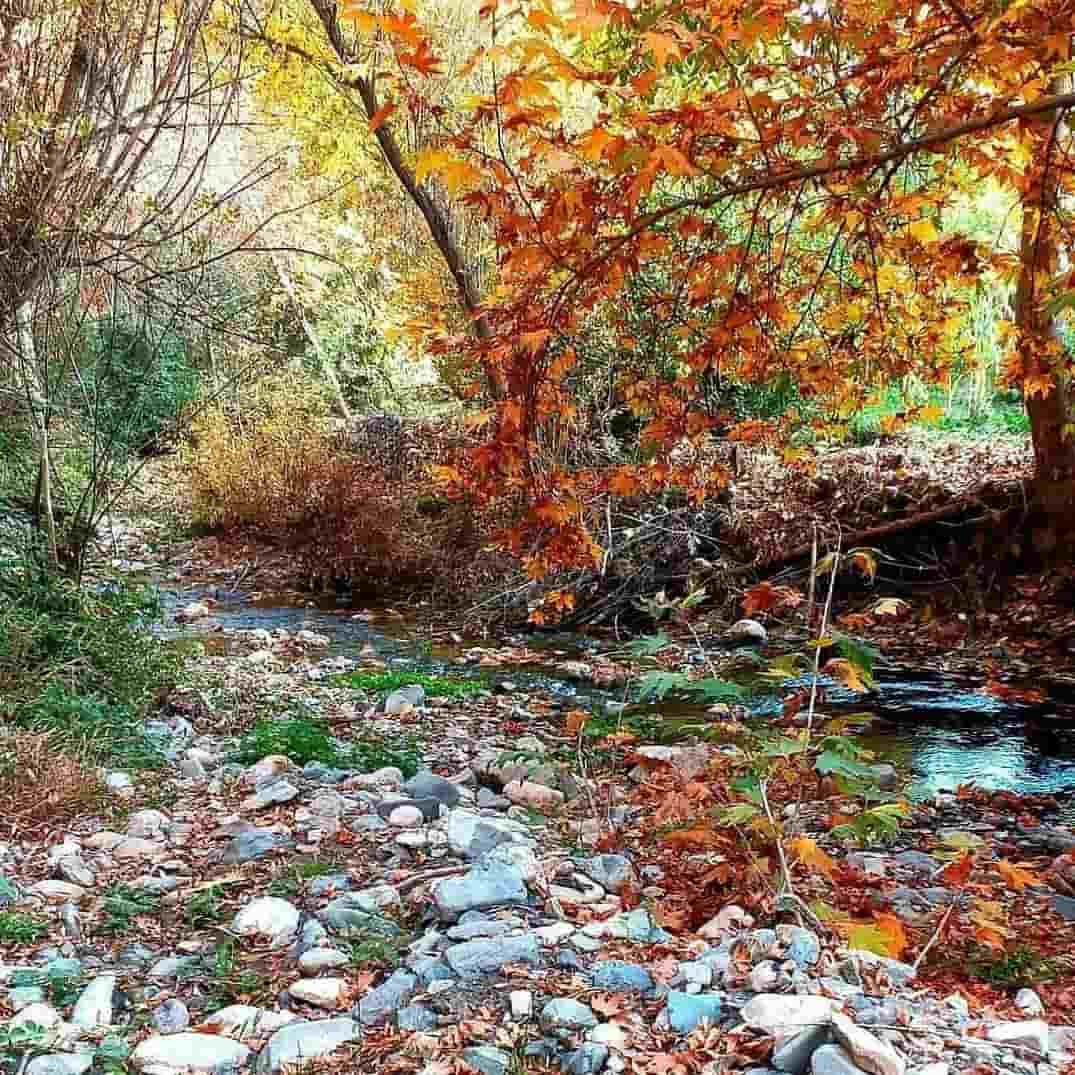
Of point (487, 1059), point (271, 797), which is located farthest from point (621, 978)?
point (271, 797)

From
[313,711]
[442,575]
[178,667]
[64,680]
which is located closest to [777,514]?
[442,575]

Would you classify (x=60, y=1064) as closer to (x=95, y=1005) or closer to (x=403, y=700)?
(x=95, y=1005)

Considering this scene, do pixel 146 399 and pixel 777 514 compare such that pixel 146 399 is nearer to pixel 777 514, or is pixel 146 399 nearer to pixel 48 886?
pixel 48 886

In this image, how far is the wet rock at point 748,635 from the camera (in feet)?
25.0

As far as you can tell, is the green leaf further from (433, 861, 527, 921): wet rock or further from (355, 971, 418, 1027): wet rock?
(355, 971, 418, 1027): wet rock

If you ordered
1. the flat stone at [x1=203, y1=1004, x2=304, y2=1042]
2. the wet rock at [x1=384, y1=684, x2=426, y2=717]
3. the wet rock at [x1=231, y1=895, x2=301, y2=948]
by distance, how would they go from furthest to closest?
the wet rock at [x1=384, y1=684, x2=426, y2=717], the wet rock at [x1=231, y1=895, x2=301, y2=948], the flat stone at [x1=203, y1=1004, x2=304, y2=1042]

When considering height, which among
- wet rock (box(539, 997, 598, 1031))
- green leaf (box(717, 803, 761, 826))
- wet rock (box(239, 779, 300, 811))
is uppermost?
green leaf (box(717, 803, 761, 826))

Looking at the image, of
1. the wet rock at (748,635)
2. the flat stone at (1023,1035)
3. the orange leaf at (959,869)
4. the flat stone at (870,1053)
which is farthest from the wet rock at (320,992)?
the wet rock at (748,635)

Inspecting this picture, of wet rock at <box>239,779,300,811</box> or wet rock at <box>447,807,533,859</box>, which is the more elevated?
wet rock at <box>447,807,533,859</box>

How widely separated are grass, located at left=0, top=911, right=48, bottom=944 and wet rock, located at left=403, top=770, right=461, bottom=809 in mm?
1549

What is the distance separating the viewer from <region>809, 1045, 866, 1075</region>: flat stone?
1972 mm

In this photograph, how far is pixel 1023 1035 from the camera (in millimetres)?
2270

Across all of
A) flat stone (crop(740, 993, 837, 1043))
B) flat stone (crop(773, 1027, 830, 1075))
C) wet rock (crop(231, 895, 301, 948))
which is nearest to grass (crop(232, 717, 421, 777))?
wet rock (crop(231, 895, 301, 948))

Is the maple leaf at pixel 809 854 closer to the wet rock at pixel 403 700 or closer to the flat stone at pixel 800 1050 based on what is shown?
the flat stone at pixel 800 1050
